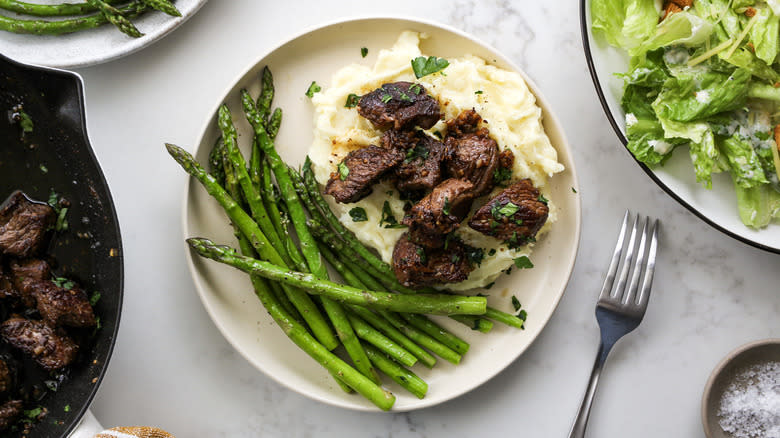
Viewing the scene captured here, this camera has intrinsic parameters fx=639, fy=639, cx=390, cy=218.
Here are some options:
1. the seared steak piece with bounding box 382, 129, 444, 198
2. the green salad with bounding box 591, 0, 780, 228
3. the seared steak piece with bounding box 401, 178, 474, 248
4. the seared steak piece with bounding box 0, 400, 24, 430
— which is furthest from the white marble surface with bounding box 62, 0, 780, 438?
the seared steak piece with bounding box 401, 178, 474, 248

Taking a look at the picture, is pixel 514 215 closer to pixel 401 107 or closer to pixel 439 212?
pixel 439 212

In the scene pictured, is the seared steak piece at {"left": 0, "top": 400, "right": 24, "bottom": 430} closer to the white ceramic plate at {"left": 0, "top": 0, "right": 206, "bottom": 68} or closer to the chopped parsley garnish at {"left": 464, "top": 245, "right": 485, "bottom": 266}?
the white ceramic plate at {"left": 0, "top": 0, "right": 206, "bottom": 68}

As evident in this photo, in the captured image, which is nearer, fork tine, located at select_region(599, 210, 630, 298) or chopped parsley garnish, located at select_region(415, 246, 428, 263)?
chopped parsley garnish, located at select_region(415, 246, 428, 263)

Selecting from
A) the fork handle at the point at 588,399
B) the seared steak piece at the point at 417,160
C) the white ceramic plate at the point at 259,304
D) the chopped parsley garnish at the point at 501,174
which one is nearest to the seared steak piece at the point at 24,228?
the white ceramic plate at the point at 259,304

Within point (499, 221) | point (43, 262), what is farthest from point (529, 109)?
point (43, 262)

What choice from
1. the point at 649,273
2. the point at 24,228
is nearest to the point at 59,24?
the point at 24,228

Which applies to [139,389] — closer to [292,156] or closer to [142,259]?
[142,259]
